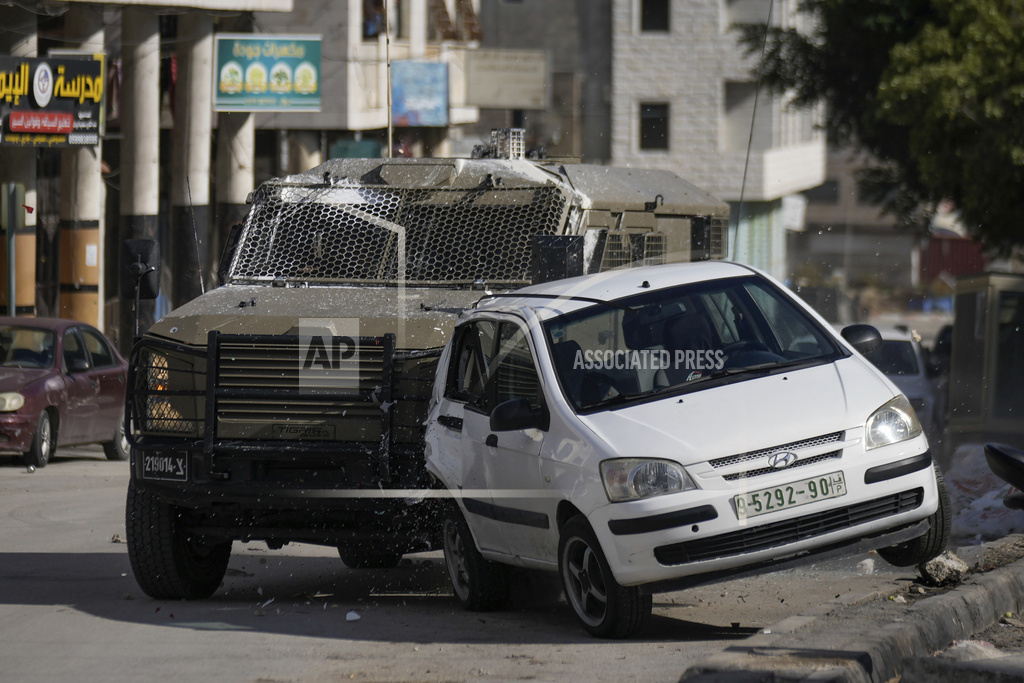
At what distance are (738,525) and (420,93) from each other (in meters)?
26.3

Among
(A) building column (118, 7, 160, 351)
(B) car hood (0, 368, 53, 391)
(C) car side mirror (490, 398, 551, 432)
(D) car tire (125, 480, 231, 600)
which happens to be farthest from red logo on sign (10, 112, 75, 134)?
(C) car side mirror (490, 398, 551, 432)

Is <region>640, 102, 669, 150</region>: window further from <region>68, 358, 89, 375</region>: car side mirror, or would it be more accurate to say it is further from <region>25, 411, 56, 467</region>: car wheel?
<region>25, 411, 56, 467</region>: car wheel

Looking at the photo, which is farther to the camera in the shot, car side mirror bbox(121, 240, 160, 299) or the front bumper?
car side mirror bbox(121, 240, 160, 299)

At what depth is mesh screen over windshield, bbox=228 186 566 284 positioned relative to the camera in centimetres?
930

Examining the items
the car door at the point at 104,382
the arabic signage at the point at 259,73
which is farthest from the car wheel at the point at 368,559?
the arabic signage at the point at 259,73

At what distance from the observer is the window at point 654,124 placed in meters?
44.7

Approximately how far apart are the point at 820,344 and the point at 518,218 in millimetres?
2669

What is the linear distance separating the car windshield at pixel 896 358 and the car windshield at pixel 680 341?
1318 cm

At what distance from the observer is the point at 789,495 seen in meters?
6.33

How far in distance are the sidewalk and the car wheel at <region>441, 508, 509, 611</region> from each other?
184 cm

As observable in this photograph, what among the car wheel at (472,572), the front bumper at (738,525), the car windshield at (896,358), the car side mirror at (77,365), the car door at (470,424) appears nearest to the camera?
the front bumper at (738,525)

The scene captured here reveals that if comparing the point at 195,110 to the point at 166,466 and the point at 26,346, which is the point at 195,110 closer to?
the point at 26,346

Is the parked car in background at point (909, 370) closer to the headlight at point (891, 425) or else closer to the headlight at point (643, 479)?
the headlight at point (891, 425)

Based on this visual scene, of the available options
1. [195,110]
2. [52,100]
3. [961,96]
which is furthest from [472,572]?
[195,110]
